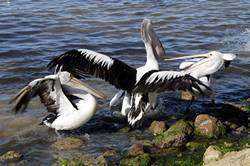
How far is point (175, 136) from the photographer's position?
622cm

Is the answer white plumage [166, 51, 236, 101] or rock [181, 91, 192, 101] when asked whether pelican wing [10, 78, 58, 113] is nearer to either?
white plumage [166, 51, 236, 101]

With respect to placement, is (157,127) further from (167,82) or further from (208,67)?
(208,67)

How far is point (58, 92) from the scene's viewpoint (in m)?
6.70

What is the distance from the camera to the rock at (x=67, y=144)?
6467mm

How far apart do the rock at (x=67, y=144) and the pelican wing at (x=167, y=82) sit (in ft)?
3.29

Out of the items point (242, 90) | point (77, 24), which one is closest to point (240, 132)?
point (242, 90)

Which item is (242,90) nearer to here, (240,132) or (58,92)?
(240,132)

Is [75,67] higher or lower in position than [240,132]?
higher

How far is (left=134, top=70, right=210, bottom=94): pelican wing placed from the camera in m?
6.28

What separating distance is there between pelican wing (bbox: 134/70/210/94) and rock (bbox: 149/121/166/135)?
1.56 ft

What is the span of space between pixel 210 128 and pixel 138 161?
1.26m

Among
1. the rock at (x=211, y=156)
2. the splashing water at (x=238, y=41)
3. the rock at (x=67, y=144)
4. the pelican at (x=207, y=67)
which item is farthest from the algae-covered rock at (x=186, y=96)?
the splashing water at (x=238, y=41)

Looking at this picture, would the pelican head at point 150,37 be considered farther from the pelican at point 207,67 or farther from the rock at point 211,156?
the rock at point 211,156

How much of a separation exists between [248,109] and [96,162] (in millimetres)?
2420
